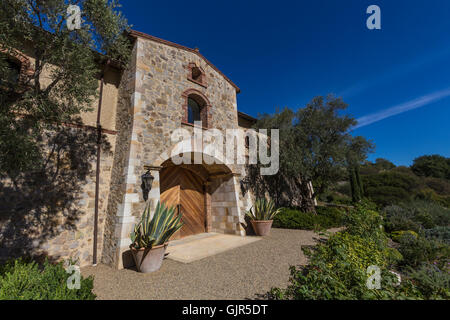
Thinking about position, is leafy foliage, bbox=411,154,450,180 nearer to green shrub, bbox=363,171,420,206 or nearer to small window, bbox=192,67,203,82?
green shrub, bbox=363,171,420,206

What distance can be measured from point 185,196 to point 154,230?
133 inches

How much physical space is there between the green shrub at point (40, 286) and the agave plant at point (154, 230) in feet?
4.83

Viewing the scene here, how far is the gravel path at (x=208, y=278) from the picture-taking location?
3332 mm

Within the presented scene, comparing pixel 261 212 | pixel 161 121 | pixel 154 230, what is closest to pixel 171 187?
pixel 161 121

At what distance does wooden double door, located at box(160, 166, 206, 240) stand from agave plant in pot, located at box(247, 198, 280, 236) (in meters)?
2.19

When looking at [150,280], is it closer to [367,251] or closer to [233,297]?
[233,297]

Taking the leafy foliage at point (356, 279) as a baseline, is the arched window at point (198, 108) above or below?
A: above

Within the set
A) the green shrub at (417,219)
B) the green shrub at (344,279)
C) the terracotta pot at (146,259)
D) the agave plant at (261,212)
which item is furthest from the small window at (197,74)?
the green shrub at (417,219)

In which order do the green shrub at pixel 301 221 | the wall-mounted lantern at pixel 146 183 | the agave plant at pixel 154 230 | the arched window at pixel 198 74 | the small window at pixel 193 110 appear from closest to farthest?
the agave plant at pixel 154 230, the wall-mounted lantern at pixel 146 183, the arched window at pixel 198 74, the small window at pixel 193 110, the green shrub at pixel 301 221

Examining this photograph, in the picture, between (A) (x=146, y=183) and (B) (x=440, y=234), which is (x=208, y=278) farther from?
(B) (x=440, y=234)

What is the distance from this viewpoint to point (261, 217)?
25.5 feet

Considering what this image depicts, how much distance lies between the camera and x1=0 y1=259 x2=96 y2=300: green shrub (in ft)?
7.63

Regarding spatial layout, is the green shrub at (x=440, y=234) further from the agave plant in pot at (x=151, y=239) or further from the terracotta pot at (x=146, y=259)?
the terracotta pot at (x=146, y=259)

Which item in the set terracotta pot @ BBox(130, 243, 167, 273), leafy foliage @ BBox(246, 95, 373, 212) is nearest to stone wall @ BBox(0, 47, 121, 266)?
terracotta pot @ BBox(130, 243, 167, 273)
